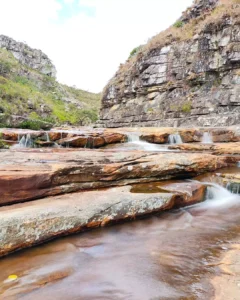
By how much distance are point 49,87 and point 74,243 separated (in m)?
85.9

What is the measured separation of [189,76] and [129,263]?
819 inches

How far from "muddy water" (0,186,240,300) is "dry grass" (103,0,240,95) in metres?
21.3

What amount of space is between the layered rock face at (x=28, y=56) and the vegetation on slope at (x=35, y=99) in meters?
5.11

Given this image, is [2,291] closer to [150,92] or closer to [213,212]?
[213,212]

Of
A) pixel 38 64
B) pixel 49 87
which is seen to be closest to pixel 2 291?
pixel 49 87

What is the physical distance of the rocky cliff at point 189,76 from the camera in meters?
19.3

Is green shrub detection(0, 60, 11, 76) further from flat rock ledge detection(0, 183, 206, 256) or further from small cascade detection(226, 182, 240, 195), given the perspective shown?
small cascade detection(226, 182, 240, 195)

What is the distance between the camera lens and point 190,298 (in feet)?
8.08

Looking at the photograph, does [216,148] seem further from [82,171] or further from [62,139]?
[62,139]

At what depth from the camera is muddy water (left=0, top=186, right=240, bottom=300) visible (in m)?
2.64

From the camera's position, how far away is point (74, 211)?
416cm

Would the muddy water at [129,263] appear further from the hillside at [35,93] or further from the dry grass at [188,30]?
the hillside at [35,93]

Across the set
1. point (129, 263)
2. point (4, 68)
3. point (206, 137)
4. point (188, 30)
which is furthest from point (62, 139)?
point (4, 68)

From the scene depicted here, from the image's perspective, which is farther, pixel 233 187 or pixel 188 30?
pixel 188 30
